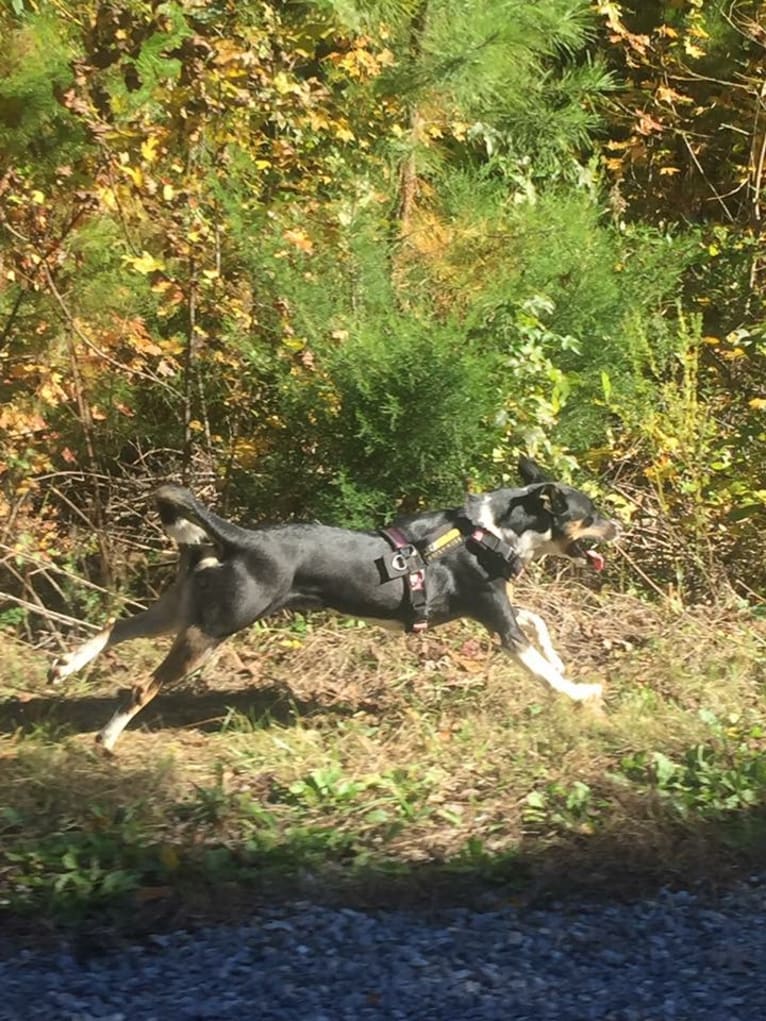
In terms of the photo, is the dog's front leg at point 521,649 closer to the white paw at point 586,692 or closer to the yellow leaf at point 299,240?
the white paw at point 586,692

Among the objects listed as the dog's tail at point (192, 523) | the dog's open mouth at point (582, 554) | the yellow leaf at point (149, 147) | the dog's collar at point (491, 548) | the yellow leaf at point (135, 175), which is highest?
the yellow leaf at point (149, 147)

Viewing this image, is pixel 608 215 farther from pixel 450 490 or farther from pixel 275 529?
pixel 275 529

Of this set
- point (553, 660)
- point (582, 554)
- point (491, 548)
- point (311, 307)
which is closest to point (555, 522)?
point (582, 554)

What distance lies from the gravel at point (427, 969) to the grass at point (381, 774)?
181 millimetres

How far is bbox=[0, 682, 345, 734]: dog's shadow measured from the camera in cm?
564

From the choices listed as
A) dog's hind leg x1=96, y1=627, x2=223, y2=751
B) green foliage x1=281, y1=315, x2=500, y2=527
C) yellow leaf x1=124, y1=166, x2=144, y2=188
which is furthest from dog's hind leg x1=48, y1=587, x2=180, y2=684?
yellow leaf x1=124, y1=166, x2=144, y2=188

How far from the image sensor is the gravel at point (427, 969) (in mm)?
3328

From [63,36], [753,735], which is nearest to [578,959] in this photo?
[753,735]

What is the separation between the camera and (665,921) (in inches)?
154

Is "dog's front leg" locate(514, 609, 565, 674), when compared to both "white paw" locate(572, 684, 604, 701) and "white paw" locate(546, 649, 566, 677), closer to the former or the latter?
"white paw" locate(546, 649, 566, 677)

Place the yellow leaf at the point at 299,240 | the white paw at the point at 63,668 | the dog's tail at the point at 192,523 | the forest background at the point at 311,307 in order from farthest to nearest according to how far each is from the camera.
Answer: the yellow leaf at the point at 299,240 → the forest background at the point at 311,307 → the white paw at the point at 63,668 → the dog's tail at the point at 192,523

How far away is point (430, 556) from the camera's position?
5.74m

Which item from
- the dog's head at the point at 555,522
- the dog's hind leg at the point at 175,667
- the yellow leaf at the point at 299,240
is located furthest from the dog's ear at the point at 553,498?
the yellow leaf at the point at 299,240

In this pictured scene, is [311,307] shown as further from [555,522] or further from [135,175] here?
[555,522]
